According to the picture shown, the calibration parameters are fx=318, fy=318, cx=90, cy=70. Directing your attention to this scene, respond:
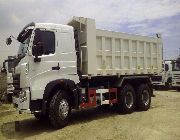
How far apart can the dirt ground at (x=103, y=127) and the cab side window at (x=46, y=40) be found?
2583mm

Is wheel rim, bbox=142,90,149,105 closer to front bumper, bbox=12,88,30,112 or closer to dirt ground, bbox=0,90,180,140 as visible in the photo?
dirt ground, bbox=0,90,180,140

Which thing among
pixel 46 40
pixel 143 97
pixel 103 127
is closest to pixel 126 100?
pixel 143 97

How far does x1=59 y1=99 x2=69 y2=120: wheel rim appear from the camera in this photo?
10.4 m

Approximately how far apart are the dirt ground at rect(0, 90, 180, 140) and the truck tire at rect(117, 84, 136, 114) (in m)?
0.31

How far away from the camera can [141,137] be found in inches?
345

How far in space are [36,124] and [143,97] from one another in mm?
5193

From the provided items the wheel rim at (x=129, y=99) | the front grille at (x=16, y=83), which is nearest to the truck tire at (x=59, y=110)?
the front grille at (x=16, y=83)

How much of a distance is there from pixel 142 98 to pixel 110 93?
2.00m

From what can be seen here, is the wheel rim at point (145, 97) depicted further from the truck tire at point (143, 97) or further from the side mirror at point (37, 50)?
the side mirror at point (37, 50)

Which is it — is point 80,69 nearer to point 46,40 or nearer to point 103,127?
point 46,40

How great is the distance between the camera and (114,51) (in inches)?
501

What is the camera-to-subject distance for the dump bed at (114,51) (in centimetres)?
1158

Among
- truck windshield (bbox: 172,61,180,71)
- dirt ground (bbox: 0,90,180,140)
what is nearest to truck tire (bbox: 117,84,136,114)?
dirt ground (bbox: 0,90,180,140)

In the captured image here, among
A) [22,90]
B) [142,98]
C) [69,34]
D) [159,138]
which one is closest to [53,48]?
[69,34]
